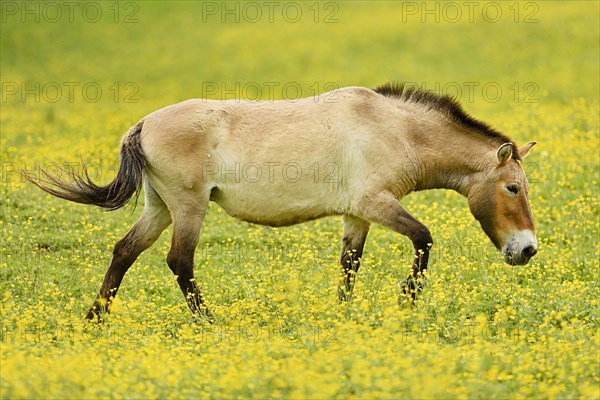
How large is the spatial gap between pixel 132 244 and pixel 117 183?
68 cm

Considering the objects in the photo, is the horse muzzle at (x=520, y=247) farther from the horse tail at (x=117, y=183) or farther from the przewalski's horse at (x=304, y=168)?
the horse tail at (x=117, y=183)

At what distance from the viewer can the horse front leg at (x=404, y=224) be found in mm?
8938

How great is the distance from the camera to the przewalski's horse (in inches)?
366

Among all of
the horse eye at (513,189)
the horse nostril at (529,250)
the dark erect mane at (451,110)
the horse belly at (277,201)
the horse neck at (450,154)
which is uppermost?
the dark erect mane at (451,110)

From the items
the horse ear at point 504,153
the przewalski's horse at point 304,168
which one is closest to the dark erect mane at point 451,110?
the przewalski's horse at point 304,168

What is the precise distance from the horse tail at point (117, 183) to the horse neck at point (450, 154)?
2880 mm

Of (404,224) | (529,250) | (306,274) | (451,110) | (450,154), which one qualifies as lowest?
(306,274)

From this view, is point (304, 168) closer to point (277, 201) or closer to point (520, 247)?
point (277, 201)

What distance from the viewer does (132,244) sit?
9492 millimetres

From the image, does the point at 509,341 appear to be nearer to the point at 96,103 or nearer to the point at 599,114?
the point at 599,114

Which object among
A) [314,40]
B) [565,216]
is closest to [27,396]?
[565,216]

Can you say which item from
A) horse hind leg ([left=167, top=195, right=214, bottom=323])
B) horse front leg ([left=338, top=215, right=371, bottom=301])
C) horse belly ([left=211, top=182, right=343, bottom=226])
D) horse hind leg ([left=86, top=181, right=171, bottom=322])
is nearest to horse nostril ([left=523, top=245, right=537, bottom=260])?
horse front leg ([left=338, top=215, right=371, bottom=301])

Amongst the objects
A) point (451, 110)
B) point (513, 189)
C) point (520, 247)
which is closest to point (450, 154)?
point (451, 110)

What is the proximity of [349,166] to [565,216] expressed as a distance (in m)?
4.85
